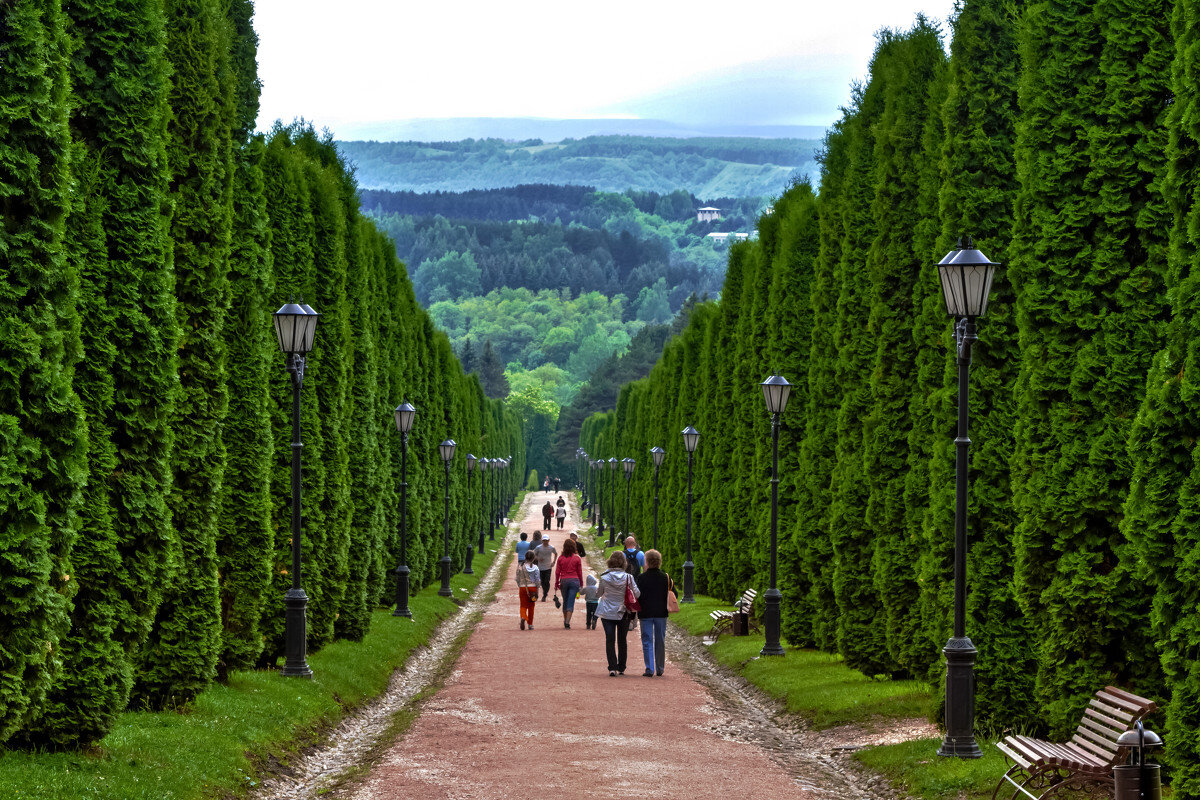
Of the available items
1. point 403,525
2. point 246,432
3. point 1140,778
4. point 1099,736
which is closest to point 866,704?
point 1099,736

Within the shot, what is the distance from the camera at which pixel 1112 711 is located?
854cm

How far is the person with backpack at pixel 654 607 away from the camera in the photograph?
17.1 meters

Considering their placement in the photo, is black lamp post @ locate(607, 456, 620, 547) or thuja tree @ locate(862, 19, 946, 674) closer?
thuja tree @ locate(862, 19, 946, 674)

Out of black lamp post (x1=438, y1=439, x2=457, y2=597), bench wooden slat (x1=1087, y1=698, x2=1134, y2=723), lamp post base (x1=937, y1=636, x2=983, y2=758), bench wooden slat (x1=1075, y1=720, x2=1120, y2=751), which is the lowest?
black lamp post (x1=438, y1=439, x2=457, y2=597)

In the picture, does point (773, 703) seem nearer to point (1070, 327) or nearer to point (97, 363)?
point (1070, 327)

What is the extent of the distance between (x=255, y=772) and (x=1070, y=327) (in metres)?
7.72

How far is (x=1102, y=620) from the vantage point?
9.52m

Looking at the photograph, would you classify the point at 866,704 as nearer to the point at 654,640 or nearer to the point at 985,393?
the point at 985,393

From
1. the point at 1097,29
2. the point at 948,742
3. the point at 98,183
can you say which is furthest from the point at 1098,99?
the point at 98,183

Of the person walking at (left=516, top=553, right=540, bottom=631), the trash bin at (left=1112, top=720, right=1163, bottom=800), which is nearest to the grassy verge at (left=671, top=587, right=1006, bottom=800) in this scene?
the trash bin at (left=1112, top=720, right=1163, bottom=800)

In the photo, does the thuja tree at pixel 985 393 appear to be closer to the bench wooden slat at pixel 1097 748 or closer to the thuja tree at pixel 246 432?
the bench wooden slat at pixel 1097 748

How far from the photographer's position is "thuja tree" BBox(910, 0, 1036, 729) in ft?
37.1

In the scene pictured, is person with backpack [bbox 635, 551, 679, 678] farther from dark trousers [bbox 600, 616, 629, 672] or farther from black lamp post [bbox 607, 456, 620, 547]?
black lamp post [bbox 607, 456, 620, 547]

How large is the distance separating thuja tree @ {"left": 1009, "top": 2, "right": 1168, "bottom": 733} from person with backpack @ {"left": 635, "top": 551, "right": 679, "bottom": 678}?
24.3ft
